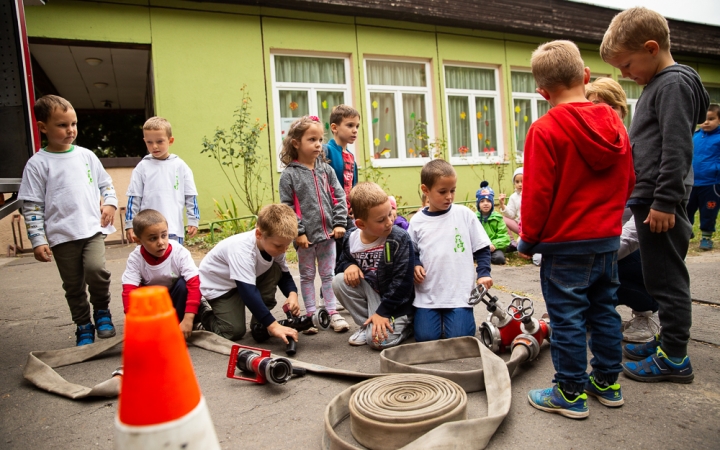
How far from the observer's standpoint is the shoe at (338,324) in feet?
12.4

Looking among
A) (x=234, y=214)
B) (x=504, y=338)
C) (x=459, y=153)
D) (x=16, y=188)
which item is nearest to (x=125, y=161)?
(x=234, y=214)

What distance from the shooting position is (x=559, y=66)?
2.25 m

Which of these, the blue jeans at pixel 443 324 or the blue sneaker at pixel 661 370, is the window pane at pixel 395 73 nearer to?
the blue jeans at pixel 443 324

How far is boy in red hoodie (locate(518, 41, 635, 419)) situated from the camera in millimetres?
2174

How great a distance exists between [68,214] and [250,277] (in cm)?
141

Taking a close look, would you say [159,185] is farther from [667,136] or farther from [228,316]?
[667,136]

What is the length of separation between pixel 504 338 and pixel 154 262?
236cm

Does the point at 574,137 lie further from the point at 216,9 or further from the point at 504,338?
the point at 216,9

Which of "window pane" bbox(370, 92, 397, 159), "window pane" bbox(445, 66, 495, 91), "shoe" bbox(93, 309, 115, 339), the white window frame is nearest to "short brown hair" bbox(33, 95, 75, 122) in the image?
"shoe" bbox(93, 309, 115, 339)

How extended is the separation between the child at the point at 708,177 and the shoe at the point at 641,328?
4.38m

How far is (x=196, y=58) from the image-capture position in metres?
9.52

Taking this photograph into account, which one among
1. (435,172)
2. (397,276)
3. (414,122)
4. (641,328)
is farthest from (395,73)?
(641,328)

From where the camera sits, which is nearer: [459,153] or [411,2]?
[411,2]

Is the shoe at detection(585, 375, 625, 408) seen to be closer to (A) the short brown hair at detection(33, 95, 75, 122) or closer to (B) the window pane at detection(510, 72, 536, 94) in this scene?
(A) the short brown hair at detection(33, 95, 75, 122)
